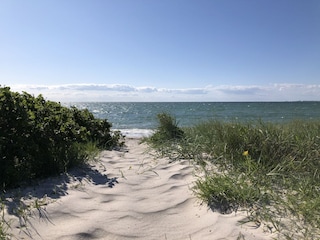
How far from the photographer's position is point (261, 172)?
141 inches

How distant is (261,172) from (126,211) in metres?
1.83

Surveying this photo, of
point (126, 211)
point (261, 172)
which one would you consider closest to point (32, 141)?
point (126, 211)

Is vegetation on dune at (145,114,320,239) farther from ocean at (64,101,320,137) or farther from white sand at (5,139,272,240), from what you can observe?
ocean at (64,101,320,137)

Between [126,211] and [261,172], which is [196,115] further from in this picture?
[126,211]

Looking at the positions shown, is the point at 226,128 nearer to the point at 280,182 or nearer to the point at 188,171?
the point at 188,171

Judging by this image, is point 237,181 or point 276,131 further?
point 276,131

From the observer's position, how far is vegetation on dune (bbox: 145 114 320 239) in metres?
2.60

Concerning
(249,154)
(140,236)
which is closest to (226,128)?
(249,154)

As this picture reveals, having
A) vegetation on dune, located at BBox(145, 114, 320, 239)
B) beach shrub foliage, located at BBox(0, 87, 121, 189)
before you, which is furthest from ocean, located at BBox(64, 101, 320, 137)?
beach shrub foliage, located at BBox(0, 87, 121, 189)

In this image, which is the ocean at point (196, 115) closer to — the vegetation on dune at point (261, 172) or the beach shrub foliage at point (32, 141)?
the vegetation on dune at point (261, 172)

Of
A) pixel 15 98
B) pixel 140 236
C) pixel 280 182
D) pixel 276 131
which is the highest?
pixel 15 98

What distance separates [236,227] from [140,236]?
2.85ft

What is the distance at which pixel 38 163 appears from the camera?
380cm

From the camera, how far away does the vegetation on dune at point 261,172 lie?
2596 millimetres
